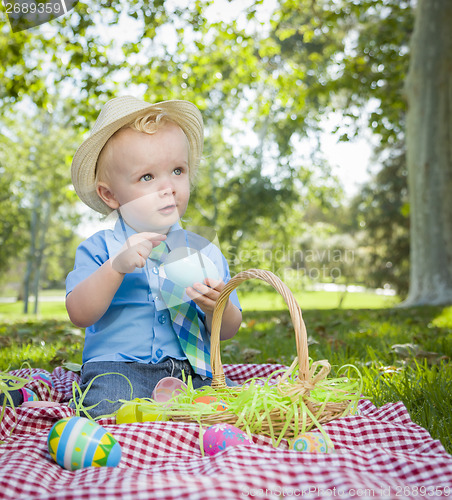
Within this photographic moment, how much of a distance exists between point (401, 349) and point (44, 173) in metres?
15.7

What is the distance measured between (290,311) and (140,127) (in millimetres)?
1025

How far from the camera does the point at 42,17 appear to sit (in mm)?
6949

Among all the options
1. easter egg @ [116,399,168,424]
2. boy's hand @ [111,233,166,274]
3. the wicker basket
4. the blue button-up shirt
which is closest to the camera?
the wicker basket

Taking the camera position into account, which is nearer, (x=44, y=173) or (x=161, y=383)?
(x=161, y=383)

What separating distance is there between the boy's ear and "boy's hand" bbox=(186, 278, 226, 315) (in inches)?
22.4

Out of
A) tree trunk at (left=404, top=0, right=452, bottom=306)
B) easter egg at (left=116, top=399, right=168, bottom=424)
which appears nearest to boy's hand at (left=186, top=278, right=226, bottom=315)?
easter egg at (left=116, top=399, right=168, bottom=424)

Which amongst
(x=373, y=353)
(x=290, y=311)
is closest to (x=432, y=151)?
(x=373, y=353)

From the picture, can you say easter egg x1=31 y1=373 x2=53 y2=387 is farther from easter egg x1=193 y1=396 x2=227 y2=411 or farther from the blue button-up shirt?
easter egg x1=193 y1=396 x2=227 y2=411

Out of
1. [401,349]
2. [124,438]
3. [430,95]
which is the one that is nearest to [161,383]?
[124,438]

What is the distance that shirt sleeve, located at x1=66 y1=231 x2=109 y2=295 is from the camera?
6.70 feet

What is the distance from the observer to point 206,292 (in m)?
1.92

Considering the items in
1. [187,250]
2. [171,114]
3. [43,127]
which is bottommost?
[187,250]

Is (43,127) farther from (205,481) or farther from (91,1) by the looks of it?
(205,481)

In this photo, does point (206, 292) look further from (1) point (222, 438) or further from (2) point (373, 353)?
(2) point (373, 353)
